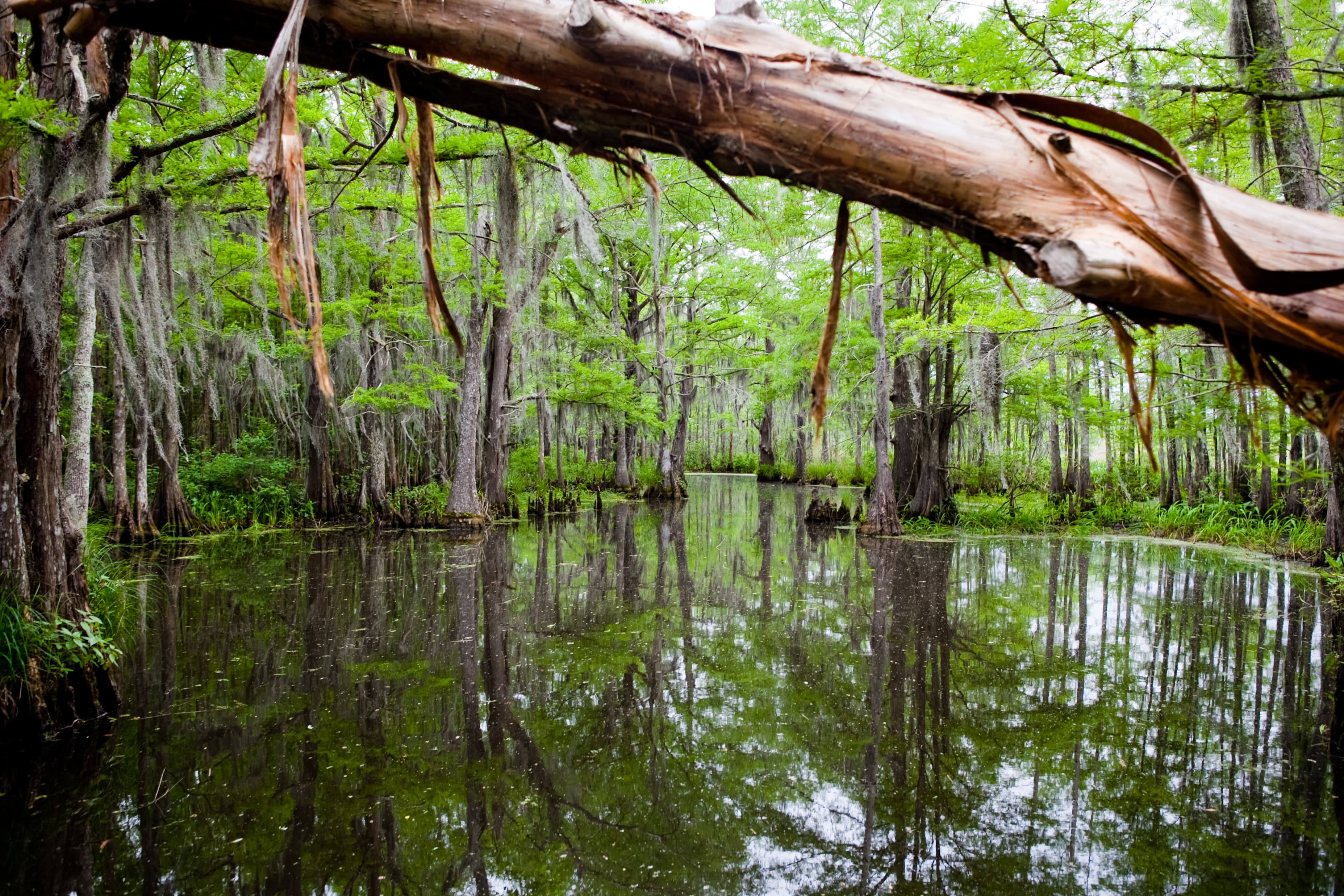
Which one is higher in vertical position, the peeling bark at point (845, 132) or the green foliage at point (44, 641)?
the peeling bark at point (845, 132)

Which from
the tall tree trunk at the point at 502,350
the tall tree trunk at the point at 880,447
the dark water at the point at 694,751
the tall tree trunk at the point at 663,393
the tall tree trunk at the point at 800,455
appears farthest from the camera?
the tall tree trunk at the point at 800,455

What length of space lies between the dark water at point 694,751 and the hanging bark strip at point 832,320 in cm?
196


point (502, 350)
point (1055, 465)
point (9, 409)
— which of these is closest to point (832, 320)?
point (9, 409)

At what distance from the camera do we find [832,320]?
4.47 ft

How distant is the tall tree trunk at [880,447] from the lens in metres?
11.5

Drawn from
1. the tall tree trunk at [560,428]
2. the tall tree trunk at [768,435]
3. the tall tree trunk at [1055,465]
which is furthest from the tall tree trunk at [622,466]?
the tall tree trunk at [1055,465]

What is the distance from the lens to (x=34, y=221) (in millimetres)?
3436

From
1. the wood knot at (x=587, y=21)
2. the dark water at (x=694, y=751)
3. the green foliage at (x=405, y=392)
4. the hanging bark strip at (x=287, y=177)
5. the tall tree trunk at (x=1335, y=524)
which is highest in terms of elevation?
the green foliage at (x=405, y=392)

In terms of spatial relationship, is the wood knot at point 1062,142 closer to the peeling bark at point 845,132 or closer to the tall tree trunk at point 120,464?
the peeling bark at point 845,132

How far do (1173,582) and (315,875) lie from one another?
875 cm

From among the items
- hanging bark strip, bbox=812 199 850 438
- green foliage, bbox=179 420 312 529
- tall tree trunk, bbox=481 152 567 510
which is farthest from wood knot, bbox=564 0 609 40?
green foliage, bbox=179 420 312 529

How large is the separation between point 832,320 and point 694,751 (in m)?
2.71

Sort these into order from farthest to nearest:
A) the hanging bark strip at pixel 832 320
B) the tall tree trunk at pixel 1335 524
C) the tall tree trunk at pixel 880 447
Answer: the tall tree trunk at pixel 880 447
the tall tree trunk at pixel 1335 524
the hanging bark strip at pixel 832 320

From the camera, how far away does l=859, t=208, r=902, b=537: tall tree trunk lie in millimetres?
11539
